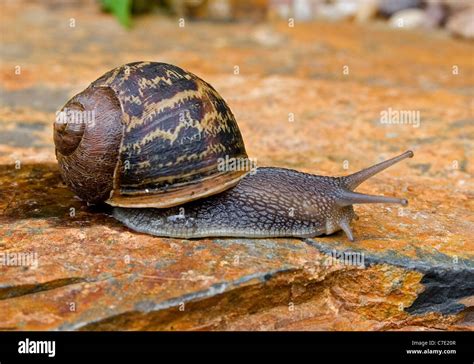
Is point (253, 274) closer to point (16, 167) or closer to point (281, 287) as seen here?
point (281, 287)

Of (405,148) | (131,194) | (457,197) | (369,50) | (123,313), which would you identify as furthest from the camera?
(369,50)

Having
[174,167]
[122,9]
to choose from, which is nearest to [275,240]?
[174,167]

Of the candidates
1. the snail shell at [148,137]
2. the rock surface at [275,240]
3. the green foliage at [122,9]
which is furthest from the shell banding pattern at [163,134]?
the green foliage at [122,9]

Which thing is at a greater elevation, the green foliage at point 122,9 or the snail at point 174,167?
the green foliage at point 122,9

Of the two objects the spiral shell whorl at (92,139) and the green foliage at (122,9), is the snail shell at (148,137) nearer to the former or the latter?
the spiral shell whorl at (92,139)

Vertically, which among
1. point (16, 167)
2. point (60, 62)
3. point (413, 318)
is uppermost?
point (60, 62)

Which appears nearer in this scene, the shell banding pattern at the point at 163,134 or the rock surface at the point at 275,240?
the rock surface at the point at 275,240

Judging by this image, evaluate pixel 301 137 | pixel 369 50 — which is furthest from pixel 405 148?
pixel 369 50
